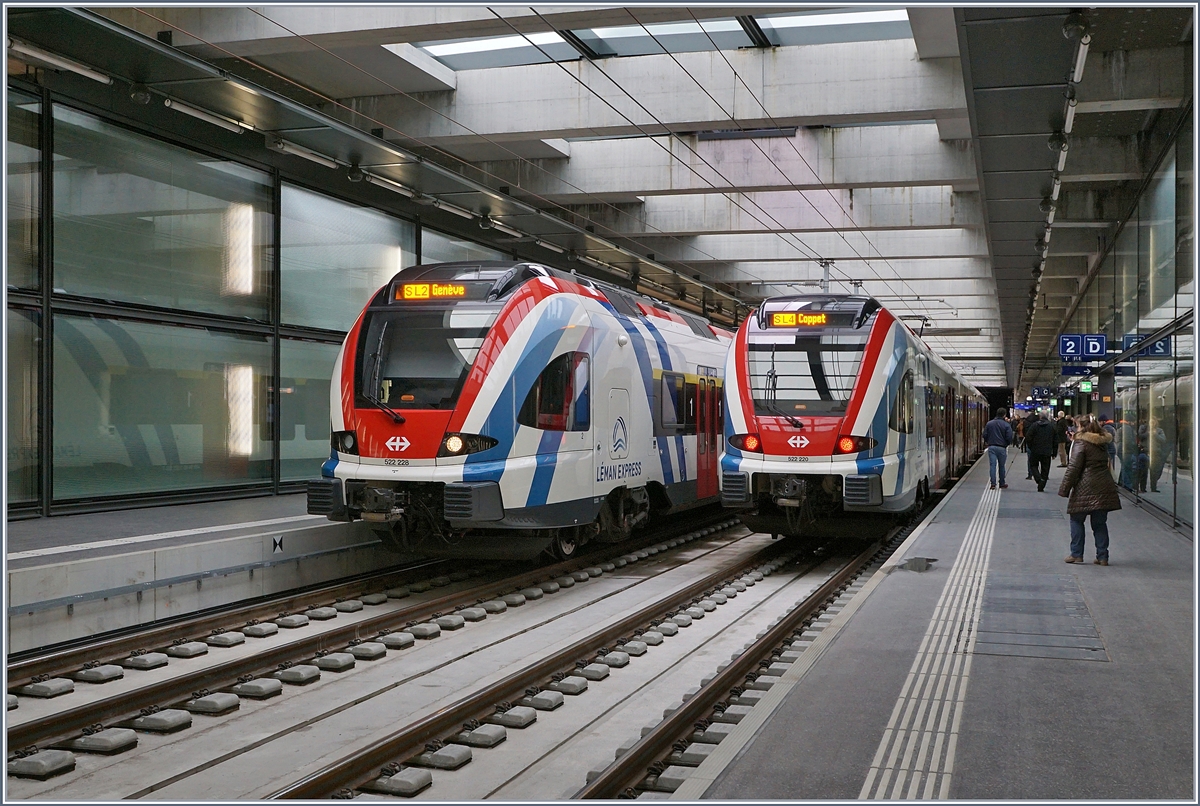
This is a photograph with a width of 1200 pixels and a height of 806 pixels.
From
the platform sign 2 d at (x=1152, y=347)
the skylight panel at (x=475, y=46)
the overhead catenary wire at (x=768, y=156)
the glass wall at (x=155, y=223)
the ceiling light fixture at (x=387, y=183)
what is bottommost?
the platform sign 2 d at (x=1152, y=347)

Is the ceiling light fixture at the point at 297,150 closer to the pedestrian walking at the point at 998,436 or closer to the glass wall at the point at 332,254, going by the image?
the glass wall at the point at 332,254

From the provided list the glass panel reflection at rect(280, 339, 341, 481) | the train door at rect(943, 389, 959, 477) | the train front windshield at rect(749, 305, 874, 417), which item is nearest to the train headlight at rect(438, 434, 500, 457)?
the train front windshield at rect(749, 305, 874, 417)

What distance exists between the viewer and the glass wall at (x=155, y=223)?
12.6 m

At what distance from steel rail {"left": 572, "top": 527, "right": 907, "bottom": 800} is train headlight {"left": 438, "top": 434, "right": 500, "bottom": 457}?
3.32 meters

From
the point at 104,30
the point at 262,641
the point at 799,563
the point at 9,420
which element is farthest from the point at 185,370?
the point at 799,563

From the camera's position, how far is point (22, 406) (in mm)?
11789

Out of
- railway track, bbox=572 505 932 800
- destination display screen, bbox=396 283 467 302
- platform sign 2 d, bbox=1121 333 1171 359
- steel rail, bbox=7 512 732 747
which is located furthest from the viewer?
platform sign 2 d, bbox=1121 333 1171 359

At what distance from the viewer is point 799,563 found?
13680 mm

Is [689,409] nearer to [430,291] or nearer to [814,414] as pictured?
[814,414]

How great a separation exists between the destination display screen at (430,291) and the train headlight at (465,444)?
1511 millimetres

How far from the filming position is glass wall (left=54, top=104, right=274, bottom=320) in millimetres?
12602

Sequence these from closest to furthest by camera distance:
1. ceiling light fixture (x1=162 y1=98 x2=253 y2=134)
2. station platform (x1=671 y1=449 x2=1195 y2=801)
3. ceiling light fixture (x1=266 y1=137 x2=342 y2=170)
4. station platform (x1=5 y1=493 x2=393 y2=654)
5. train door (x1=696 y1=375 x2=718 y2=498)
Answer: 1. station platform (x1=671 y1=449 x2=1195 y2=801)
2. station platform (x1=5 y1=493 x2=393 y2=654)
3. ceiling light fixture (x1=162 y1=98 x2=253 y2=134)
4. ceiling light fixture (x1=266 y1=137 x2=342 y2=170)
5. train door (x1=696 y1=375 x2=718 y2=498)

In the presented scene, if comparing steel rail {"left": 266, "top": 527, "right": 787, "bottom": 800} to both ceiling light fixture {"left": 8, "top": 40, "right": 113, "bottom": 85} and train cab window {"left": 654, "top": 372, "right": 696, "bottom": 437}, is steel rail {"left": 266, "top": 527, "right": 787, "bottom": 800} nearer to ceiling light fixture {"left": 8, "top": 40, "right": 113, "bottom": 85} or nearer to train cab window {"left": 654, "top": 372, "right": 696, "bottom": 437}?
train cab window {"left": 654, "top": 372, "right": 696, "bottom": 437}

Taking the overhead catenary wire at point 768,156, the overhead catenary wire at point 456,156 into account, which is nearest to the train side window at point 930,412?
the overhead catenary wire at point 768,156
